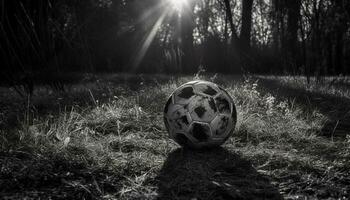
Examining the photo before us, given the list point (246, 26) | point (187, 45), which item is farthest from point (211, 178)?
point (246, 26)

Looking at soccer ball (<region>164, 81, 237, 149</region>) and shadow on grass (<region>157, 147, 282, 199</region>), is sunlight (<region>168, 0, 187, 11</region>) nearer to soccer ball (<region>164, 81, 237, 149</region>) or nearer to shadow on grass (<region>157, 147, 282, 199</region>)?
soccer ball (<region>164, 81, 237, 149</region>)

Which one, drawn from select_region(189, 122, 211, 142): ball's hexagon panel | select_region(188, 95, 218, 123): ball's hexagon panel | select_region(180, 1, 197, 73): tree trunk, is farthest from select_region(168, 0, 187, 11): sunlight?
select_region(189, 122, 211, 142): ball's hexagon panel

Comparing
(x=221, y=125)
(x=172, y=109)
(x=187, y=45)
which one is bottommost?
(x=221, y=125)

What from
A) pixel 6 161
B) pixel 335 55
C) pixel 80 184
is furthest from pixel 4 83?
pixel 335 55

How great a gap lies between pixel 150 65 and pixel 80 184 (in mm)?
11213

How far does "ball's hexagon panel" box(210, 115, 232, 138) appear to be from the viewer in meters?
3.67

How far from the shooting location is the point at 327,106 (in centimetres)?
666

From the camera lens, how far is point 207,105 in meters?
3.71

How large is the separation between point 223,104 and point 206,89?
221 millimetres

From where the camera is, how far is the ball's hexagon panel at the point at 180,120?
369 centimetres

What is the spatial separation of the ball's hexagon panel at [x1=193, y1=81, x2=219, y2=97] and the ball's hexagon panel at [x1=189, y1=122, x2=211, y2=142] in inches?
12.7

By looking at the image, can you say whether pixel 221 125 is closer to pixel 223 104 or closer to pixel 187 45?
pixel 223 104

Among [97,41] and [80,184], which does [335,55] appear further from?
[80,184]

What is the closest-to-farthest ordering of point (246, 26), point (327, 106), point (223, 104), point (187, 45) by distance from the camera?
point (223, 104) < point (327, 106) < point (187, 45) < point (246, 26)
